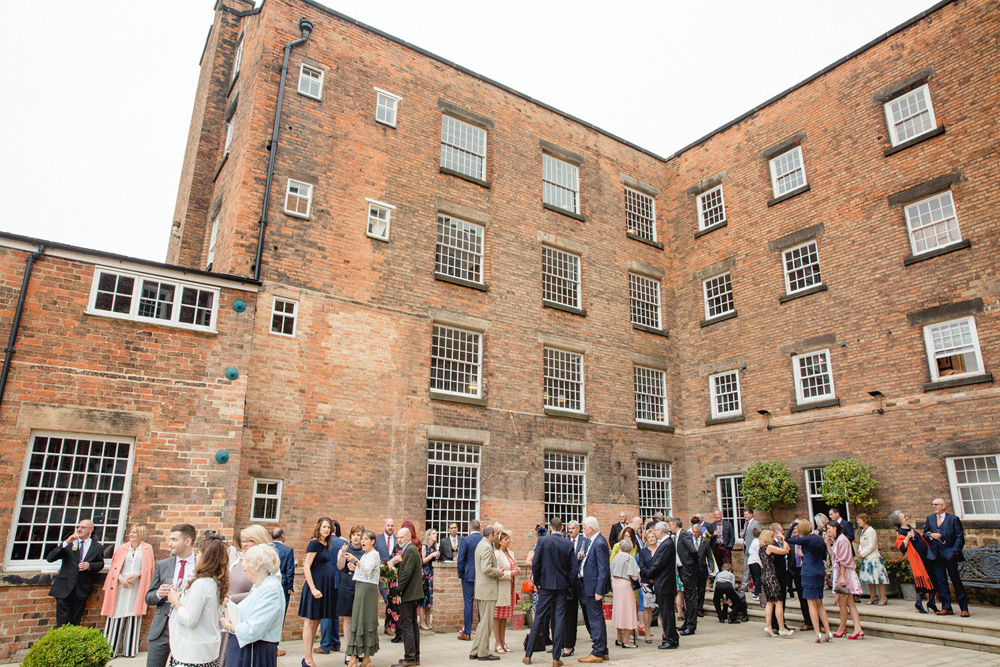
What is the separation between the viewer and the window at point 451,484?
1619cm

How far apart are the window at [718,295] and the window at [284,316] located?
44.5 ft

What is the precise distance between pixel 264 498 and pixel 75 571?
4.09 meters

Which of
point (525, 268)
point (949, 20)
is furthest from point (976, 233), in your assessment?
point (525, 268)

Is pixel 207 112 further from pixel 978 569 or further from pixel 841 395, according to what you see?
pixel 978 569

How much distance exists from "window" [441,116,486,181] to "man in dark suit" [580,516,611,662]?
12.4 metres

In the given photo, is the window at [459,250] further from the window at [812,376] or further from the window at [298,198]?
the window at [812,376]

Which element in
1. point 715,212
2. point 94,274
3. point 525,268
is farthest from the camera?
point 715,212

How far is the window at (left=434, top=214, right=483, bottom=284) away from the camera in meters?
18.2

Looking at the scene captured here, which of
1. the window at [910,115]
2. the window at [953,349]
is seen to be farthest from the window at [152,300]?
the window at [910,115]

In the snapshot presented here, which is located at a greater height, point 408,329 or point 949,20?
point 949,20

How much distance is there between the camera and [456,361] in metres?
17.6

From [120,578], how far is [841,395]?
17.2m

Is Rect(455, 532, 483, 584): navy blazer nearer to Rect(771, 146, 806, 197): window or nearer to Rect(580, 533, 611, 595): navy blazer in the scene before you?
Rect(580, 533, 611, 595): navy blazer

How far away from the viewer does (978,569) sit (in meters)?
13.5
